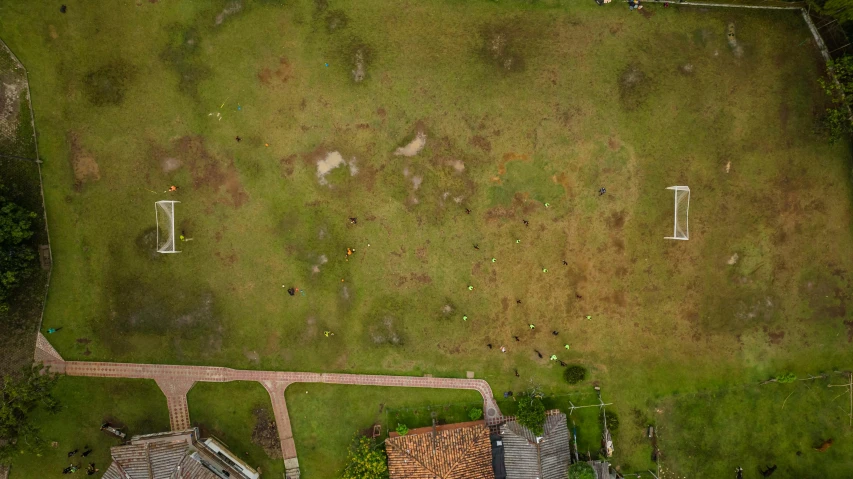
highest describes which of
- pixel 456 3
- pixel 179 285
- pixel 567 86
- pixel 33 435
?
pixel 456 3

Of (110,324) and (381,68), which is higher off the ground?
(381,68)

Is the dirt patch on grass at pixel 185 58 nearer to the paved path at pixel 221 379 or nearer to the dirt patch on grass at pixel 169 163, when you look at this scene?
the dirt patch on grass at pixel 169 163

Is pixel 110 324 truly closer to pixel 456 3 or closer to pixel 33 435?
pixel 33 435

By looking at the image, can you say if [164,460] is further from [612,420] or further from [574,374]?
[612,420]

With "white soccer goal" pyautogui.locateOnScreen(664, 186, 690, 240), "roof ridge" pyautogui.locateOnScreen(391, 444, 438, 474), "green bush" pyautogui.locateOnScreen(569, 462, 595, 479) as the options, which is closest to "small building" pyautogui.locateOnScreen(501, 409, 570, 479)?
"green bush" pyautogui.locateOnScreen(569, 462, 595, 479)

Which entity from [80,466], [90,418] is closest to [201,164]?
[90,418]

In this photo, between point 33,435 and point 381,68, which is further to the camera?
point 381,68

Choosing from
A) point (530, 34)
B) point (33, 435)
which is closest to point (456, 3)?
point (530, 34)
